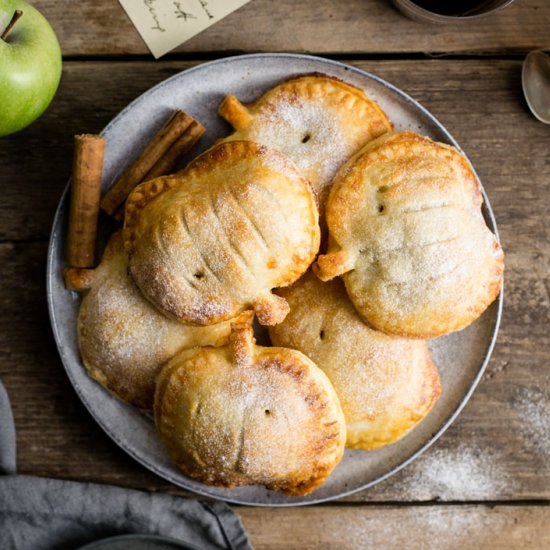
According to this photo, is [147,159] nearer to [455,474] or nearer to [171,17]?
[171,17]

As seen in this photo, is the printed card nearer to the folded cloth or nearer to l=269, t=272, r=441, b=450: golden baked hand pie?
l=269, t=272, r=441, b=450: golden baked hand pie

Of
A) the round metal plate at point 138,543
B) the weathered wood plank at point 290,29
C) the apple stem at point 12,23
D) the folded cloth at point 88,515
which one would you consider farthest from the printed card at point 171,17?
the round metal plate at point 138,543

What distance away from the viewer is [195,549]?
1.27 meters

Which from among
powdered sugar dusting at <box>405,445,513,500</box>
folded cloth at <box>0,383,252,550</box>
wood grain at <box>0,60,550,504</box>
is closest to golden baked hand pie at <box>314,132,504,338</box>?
wood grain at <box>0,60,550,504</box>

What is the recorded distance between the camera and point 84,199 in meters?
1.21

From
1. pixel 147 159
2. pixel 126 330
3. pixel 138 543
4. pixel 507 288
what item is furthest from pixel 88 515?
pixel 507 288

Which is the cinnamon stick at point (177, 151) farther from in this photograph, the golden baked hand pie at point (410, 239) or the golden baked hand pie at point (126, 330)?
the golden baked hand pie at point (410, 239)

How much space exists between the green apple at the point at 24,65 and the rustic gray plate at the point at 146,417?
13 cm

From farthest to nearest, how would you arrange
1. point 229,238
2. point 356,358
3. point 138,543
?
1. point 138,543
2. point 356,358
3. point 229,238

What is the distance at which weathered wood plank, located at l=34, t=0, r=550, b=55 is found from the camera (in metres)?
1.33

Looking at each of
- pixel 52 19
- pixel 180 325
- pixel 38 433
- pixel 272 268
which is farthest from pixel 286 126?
pixel 38 433

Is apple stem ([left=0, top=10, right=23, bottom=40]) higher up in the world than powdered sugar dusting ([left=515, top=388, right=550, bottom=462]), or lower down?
higher up

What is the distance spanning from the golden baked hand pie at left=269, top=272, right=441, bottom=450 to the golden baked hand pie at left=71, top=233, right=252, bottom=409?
13cm

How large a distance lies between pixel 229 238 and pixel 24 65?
46cm
